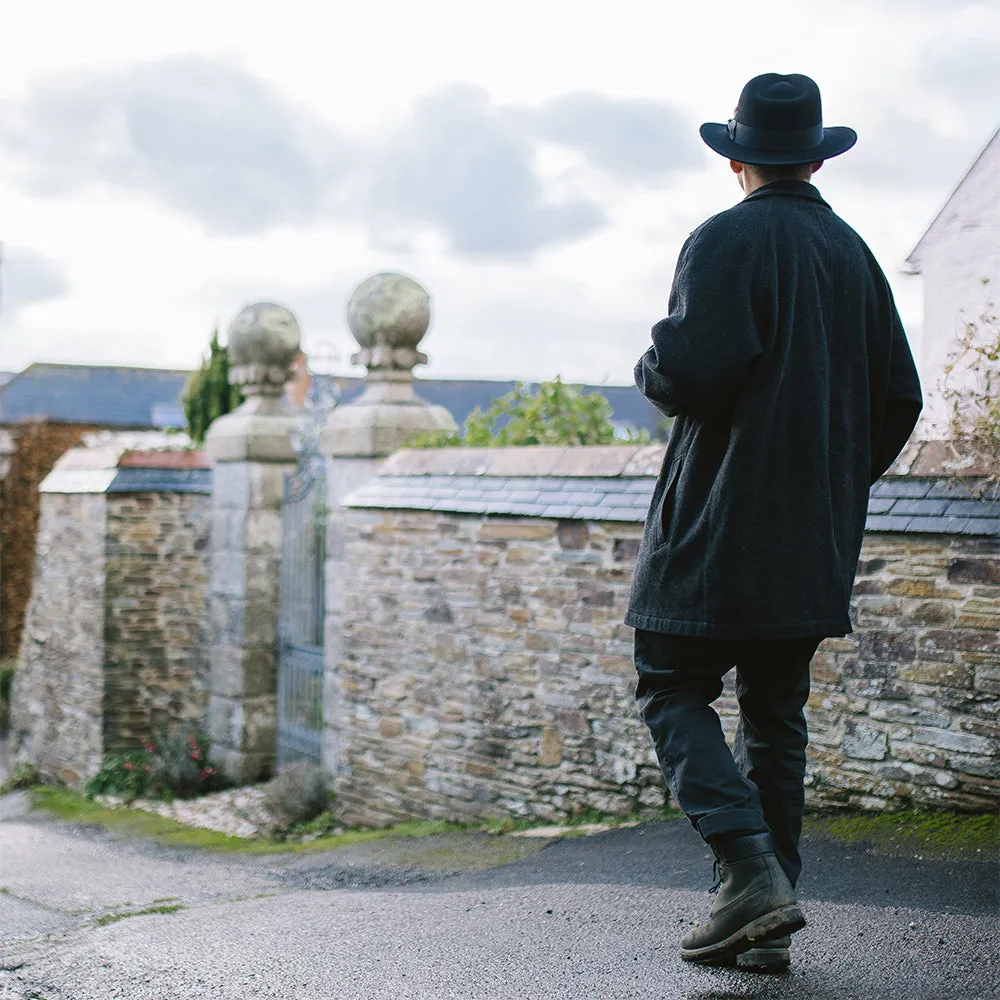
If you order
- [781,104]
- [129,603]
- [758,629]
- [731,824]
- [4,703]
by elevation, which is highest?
[781,104]

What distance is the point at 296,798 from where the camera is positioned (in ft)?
26.7

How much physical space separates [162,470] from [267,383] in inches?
51.7

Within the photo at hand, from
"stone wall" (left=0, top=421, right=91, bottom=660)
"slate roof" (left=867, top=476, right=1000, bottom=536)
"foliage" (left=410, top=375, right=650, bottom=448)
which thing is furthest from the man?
"stone wall" (left=0, top=421, right=91, bottom=660)

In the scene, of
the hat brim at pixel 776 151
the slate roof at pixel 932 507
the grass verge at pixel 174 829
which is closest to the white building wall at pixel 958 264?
the slate roof at pixel 932 507

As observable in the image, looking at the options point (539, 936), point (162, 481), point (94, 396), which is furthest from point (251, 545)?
point (94, 396)

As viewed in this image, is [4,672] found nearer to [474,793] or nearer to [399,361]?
[399,361]

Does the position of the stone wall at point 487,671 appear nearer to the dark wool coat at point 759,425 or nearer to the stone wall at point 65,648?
the dark wool coat at point 759,425

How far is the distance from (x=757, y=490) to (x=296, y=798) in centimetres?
582

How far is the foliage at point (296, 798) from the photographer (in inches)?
320

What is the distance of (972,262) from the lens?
242 inches

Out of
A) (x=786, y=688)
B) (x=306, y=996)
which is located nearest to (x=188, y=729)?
(x=306, y=996)

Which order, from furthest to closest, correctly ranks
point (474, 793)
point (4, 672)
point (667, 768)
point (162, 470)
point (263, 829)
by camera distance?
point (4, 672)
point (162, 470)
point (263, 829)
point (474, 793)
point (667, 768)

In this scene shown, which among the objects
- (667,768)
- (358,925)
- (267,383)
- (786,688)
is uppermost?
(267,383)

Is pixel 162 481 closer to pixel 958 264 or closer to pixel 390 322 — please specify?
pixel 390 322
